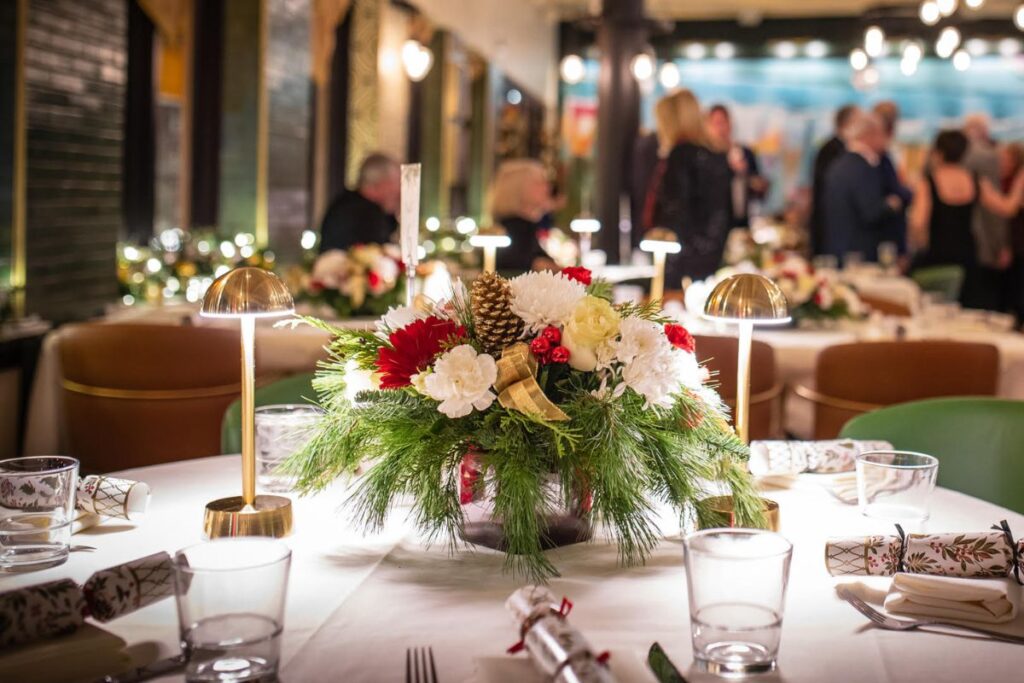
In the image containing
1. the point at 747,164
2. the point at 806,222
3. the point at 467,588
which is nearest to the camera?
the point at 467,588

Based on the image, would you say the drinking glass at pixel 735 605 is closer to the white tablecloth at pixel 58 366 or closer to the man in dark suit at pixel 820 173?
the white tablecloth at pixel 58 366

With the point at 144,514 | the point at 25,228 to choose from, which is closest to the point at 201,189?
the point at 25,228

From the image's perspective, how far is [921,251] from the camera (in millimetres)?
9859

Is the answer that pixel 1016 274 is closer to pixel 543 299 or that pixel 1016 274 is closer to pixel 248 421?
pixel 543 299

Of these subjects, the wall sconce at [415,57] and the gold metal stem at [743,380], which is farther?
the wall sconce at [415,57]

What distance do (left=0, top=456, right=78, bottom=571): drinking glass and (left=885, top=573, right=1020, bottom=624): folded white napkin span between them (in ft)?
3.54

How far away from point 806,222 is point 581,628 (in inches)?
562

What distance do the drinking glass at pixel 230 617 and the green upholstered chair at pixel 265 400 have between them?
1.35 m

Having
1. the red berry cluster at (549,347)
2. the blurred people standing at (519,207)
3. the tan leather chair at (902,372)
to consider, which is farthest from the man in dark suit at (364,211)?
the red berry cluster at (549,347)

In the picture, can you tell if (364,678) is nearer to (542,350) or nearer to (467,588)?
(467,588)

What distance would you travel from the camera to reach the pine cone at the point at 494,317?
1727 millimetres

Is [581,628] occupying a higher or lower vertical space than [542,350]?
lower

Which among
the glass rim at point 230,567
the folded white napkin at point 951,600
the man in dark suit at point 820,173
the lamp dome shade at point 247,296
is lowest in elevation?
the folded white napkin at point 951,600

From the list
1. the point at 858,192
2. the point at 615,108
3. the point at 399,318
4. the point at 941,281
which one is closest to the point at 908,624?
the point at 399,318
